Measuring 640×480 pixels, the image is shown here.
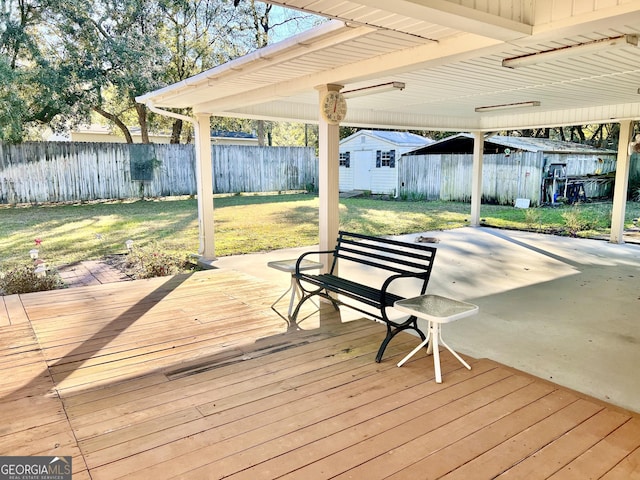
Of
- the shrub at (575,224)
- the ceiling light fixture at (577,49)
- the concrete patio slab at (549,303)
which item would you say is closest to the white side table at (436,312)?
the concrete patio slab at (549,303)

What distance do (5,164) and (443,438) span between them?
43.5ft

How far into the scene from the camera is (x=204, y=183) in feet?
23.2

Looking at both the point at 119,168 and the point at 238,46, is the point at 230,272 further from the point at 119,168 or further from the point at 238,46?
the point at 238,46

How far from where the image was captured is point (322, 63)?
407 cm

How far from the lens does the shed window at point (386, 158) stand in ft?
62.7

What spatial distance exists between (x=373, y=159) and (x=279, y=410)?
59.4 ft

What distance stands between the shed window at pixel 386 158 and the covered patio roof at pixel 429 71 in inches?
373

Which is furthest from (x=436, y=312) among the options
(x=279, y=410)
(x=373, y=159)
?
(x=373, y=159)

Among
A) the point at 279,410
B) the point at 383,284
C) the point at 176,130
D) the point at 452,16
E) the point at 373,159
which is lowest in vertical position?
the point at 279,410

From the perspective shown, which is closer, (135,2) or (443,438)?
(443,438)

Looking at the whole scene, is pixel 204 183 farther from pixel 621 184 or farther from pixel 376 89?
pixel 621 184

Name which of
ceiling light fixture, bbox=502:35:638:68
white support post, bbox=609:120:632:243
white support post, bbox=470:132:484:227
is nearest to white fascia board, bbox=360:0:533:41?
ceiling light fixture, bbox=502:35:638:68

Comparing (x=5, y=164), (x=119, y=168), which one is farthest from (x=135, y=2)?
(x=5, y=164)

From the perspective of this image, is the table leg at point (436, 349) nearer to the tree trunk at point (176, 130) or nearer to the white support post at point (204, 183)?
the white support post at point (204, 183)
